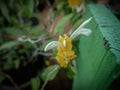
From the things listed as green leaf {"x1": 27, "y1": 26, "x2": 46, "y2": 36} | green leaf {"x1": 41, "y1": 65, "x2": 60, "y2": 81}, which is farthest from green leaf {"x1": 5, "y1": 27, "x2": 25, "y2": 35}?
green leaf {"x1": 41, "y1": 65, "x2": 60, "y2": 81}

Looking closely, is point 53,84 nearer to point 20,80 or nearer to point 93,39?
point 20,80

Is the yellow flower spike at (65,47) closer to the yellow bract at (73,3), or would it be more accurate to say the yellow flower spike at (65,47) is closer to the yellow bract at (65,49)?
the yellow bract at (65,49)

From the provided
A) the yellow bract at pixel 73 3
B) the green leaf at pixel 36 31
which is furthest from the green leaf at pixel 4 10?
the yellow bract at pixel 73 3

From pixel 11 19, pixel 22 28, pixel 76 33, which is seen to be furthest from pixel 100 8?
pixel 11 19

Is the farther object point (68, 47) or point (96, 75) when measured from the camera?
point (68, 47)

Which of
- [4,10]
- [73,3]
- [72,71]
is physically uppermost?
[4,10]

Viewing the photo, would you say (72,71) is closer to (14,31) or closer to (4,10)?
(14,31)

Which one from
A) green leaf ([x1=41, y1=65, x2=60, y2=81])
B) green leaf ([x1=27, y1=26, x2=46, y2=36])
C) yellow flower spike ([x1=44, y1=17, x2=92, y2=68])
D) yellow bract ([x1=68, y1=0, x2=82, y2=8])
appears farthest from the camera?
green leaf ([x1=27, y1=26, x2=46, y2=36])

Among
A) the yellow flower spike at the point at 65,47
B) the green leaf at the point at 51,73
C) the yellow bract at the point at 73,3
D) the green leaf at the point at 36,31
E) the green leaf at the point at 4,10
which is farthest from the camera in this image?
the green leaf at the point at 4,10

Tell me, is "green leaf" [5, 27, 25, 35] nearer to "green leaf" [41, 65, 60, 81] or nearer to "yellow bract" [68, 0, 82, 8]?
"yellow bract" [68, 0, 82, 8]

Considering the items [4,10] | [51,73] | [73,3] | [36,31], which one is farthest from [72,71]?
[4,10]

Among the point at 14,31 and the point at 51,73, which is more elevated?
the point at 14,31
